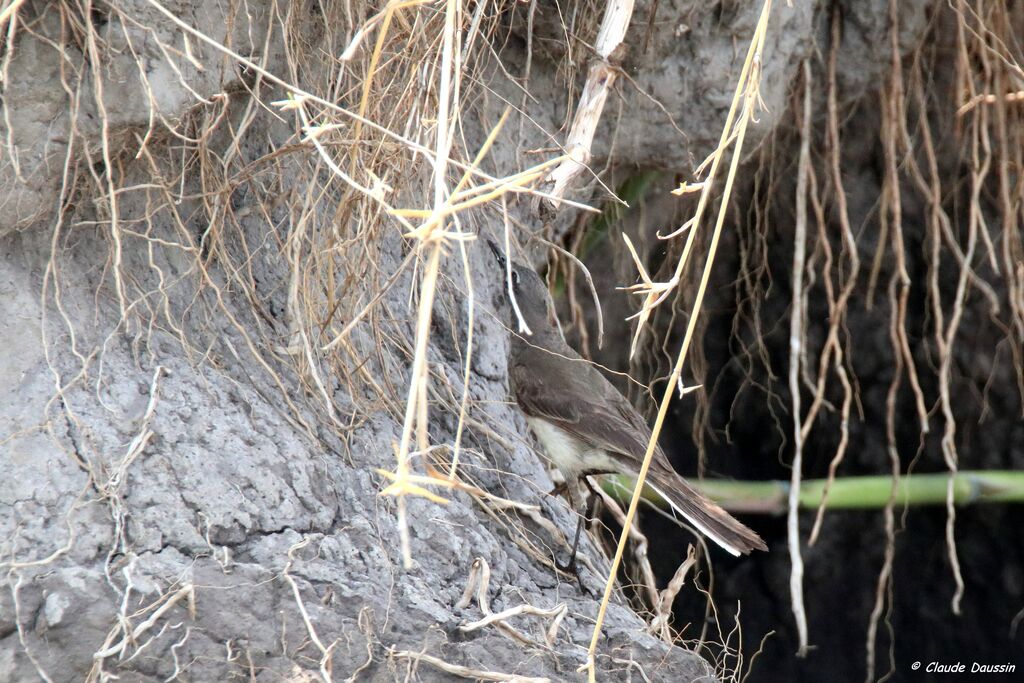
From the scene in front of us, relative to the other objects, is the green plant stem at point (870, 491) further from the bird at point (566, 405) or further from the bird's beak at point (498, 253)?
the bird's beak at point (498, 253)

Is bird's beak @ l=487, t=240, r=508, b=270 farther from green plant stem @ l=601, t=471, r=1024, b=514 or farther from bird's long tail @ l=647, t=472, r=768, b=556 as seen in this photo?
green plant stem @ l=601, t=471, r=1024, b=514

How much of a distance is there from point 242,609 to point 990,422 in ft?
13.4

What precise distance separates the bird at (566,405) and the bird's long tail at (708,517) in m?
0.09

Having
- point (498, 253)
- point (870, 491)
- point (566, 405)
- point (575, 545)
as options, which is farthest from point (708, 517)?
point (870, 491)

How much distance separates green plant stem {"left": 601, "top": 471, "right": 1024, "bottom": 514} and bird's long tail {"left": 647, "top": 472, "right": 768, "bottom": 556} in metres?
1.49

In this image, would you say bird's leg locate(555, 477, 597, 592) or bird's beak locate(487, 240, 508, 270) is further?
bird's beak locate(487, 240, 508, 270)

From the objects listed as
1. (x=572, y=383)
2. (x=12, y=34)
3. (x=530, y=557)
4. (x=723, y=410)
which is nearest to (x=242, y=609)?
(x=530, y=557)

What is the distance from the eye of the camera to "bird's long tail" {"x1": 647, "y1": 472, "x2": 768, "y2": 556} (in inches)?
110

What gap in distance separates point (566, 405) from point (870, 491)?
1848mm

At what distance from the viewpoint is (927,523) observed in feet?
17.4

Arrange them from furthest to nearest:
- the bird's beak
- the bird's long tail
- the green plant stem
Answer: the green plant stem
the bird's beak
the bird's long tail

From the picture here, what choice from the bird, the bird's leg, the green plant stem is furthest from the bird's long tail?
the green plant stem

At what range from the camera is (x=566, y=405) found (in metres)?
3.43

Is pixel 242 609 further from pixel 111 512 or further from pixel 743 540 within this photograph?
pixel 743 540
